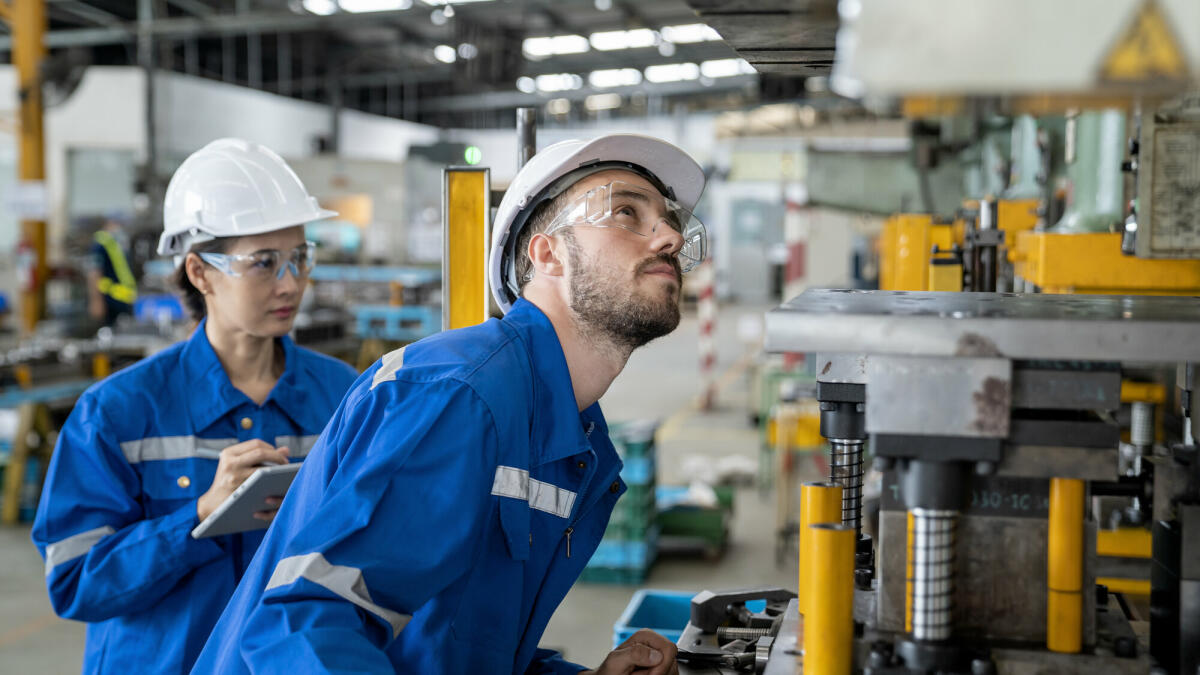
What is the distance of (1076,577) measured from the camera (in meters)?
1.15

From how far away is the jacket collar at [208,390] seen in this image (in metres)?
2.22

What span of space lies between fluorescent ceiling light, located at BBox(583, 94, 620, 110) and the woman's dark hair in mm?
19472

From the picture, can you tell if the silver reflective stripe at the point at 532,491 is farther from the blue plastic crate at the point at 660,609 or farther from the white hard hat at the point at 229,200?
the blue plastic crate at the point at 660,609

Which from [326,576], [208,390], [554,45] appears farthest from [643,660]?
[554,45]

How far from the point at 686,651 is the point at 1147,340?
0.99 metres

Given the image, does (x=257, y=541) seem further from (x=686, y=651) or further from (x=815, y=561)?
(x=815, y=561)

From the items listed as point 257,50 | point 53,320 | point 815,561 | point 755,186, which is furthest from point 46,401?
point 755,186

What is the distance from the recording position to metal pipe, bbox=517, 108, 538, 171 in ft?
7.04

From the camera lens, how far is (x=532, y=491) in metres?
1.49

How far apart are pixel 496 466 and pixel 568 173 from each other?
21.5 inches

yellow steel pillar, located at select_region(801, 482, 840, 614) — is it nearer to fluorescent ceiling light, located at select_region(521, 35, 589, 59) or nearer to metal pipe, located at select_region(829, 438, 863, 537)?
metal pipe, located at select_region(829, 438, 863, 537)

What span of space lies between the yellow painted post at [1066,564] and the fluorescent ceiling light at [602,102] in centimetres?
2087

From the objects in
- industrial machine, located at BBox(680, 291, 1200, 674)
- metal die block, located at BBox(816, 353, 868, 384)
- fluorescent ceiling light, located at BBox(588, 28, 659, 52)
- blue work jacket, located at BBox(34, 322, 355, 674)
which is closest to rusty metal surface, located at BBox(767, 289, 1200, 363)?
industrial machine, located at BBox(680, 291, 1200, 674)

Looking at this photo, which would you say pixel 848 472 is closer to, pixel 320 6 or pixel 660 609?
pixel 660 609
